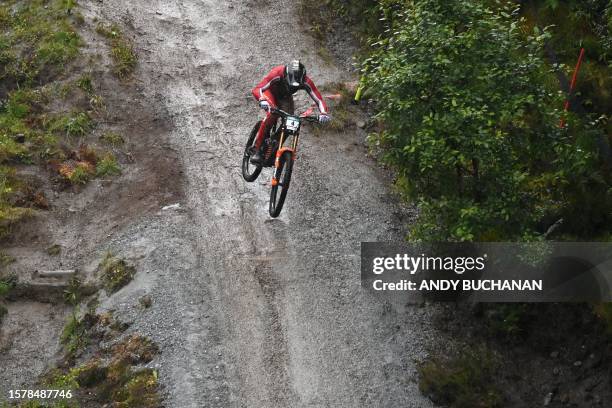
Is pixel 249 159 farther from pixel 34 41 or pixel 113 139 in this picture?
pixel 34 41

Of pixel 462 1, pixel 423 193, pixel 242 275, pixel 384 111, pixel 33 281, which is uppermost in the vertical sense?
pixel 462 1

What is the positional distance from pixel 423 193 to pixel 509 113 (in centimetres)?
174

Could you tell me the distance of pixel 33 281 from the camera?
12.9m

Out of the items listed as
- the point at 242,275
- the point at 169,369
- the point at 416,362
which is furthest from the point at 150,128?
the point at 416,362

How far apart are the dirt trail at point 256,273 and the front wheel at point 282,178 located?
0.60 m

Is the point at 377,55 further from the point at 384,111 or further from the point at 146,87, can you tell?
the point at 146,87

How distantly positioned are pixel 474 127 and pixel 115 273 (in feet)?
22.7

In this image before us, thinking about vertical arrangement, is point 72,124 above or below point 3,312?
above

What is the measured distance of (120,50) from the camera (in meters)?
18.1

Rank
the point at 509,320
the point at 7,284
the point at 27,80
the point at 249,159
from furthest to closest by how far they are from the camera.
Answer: the point at 27,80 < the point at 249,159 < the point at 7,284 < the point at 509,320

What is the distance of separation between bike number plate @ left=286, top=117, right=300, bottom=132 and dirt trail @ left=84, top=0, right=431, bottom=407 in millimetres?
2304

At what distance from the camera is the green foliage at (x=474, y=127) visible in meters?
8.73

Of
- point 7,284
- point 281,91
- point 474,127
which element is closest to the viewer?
point 474,127

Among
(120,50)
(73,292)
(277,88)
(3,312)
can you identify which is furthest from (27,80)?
(277,88)
